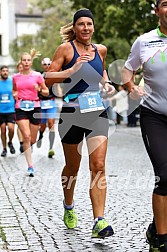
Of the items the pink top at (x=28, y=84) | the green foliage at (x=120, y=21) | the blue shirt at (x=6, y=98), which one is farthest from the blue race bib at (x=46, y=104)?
the green foliage at (x=120, y=21)

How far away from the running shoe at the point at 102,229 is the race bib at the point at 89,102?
970 mm

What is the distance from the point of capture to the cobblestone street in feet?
18.9

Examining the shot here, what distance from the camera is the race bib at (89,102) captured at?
6.10 m

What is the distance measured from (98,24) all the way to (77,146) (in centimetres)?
2306

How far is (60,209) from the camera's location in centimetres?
755

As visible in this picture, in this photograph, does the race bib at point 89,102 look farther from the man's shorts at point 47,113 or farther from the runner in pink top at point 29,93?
the man's shorts at point 47,113

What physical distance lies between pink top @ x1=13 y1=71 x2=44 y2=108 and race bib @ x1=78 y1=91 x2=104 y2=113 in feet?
19.7

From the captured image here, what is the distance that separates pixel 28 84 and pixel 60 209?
4835 millimetres

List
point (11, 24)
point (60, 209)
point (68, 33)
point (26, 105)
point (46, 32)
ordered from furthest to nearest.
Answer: point (11, 24) → point (46, 32) → point (26, 105) → point (60, 209) → point (68, 33)

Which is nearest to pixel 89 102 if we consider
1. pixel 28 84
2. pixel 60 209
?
pixel 60 209

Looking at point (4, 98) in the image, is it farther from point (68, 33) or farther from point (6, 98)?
point (68, 33)

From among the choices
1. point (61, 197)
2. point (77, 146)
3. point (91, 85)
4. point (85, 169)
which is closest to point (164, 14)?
point (91, 85)

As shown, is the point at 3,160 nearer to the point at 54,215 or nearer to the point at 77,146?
the point at 54,215

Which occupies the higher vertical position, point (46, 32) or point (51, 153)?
point (51, 153)
